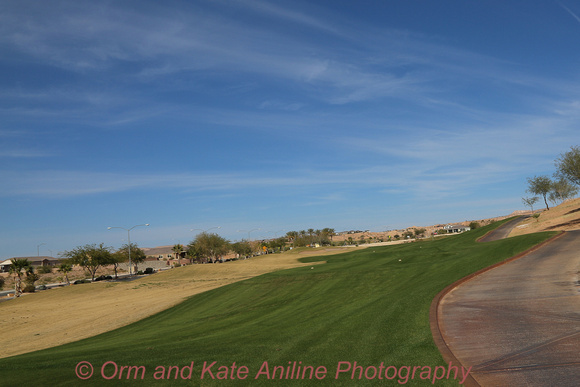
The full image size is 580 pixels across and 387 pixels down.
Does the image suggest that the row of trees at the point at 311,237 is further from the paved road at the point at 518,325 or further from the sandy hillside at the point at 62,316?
the paved road at the point at 518,325

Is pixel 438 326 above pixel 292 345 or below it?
below

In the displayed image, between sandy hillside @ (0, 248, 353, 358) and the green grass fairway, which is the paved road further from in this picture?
sandy hillside @ (0, 248, 353, 358)

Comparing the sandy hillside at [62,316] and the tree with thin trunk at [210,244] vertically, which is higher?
the tree with thin trunk at [210,244]

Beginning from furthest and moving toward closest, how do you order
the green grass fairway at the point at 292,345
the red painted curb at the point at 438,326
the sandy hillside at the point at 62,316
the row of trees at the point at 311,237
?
the row of trees at the point at 311,237
the sandy hillside at the point at 62,316
the green grass fairway at the point at 292,345
the red painted curb at the point at 438,326

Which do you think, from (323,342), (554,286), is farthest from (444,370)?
(554,286)

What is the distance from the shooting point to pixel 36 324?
32.2 meters

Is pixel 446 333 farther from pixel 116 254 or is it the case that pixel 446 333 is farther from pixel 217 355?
pixel 116 254

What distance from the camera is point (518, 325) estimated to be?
11.3m

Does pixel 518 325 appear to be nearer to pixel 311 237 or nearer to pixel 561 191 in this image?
pixel 561 191

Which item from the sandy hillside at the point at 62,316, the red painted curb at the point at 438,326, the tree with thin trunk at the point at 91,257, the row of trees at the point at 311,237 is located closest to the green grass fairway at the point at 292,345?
A: the red painted curb at the point at 438,326

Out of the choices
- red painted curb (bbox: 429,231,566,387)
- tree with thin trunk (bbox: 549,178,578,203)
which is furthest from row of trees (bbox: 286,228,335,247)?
red painted curb (bbox: 429,231,566,387)

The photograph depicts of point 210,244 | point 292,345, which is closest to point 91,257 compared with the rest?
point 210,244

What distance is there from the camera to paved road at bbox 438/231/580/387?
8.04 metres

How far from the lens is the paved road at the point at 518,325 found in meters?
8.04
